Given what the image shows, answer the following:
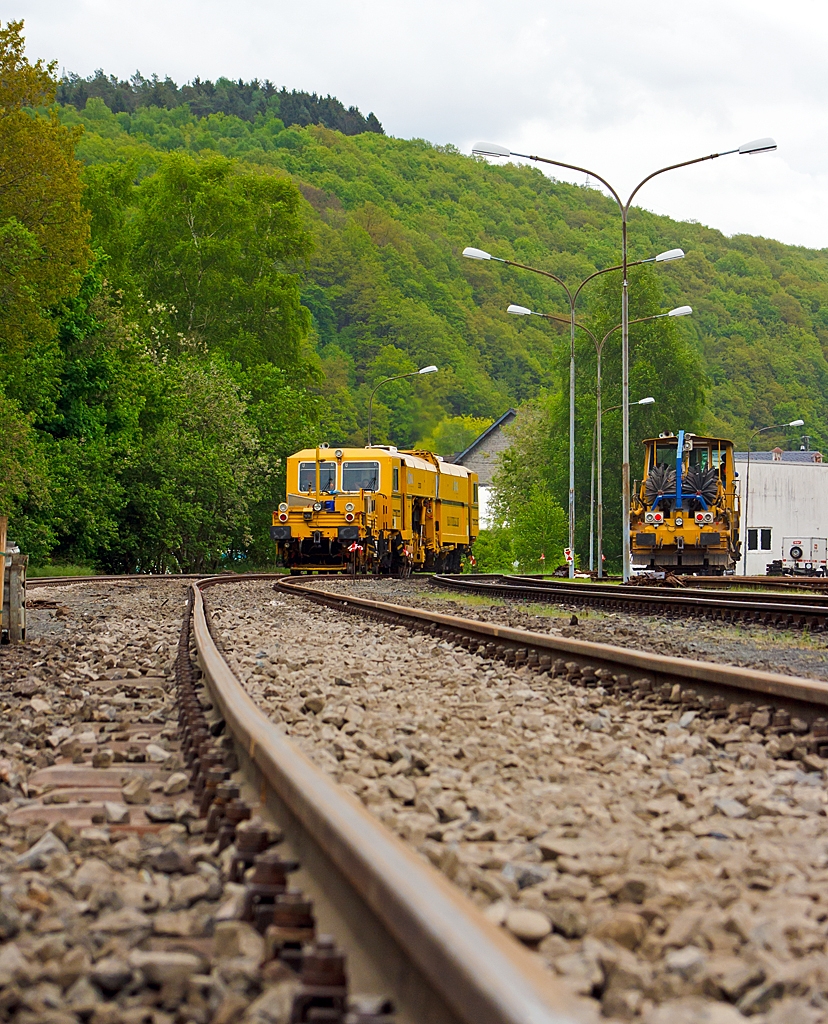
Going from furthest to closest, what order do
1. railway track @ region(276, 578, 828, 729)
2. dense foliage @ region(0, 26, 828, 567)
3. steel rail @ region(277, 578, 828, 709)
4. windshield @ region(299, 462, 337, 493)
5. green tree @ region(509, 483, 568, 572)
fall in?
green tree @ region(509, 483, 568, 572)
dense foliage @ region(0, 26, 828, 567)
windshield @ region(299, 462, 337, 493)
steel rail @ region(277, 578, 828, 709)
railway track @ region(276, 578, 828, 729)

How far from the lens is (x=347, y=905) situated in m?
2.81

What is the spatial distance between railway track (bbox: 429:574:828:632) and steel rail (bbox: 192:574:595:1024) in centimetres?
1017

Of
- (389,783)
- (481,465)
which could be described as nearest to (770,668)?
(389,783)

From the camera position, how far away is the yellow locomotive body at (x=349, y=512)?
3069 centimetres

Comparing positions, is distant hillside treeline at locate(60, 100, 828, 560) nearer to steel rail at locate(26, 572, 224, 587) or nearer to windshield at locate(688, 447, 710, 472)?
windshield at locate(688, 447, 710, 472)

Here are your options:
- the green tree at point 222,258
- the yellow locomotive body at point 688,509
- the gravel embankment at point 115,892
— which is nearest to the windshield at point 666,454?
the yellow locomotive body at point 688,509

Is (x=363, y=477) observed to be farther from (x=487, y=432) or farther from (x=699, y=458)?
(x=487, y=432)

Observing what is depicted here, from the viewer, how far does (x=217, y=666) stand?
775cm

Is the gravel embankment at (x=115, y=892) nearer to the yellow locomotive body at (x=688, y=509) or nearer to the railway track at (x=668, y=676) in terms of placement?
the railway track at (x=668, y=676)

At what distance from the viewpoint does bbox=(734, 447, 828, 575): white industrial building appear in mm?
74562

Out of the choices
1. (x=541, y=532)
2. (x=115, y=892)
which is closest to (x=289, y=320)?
(x=541, y=532)

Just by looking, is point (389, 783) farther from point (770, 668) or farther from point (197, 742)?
point (770, 668)

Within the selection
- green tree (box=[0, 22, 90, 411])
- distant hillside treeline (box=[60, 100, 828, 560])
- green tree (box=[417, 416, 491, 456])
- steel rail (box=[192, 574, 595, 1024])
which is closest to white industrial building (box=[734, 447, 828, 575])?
distant hillside treeline (box=[60, 100, 828, 560])

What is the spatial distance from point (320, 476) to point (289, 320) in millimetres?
23921
